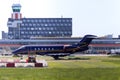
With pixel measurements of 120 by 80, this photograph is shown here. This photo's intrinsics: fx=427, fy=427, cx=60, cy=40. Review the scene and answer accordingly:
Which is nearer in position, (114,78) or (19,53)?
(114,78)

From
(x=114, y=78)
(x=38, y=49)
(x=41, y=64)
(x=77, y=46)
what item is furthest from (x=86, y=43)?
(x=114, y=78)

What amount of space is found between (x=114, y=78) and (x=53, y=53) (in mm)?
83265

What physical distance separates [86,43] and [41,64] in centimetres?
5451

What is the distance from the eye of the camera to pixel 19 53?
150 metres

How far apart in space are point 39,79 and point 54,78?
272cm

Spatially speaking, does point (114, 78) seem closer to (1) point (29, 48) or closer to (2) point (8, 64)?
(2) point (8, 64)

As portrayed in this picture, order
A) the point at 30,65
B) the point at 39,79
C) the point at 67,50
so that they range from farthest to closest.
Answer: the point at 67,50, the point at 30,65, the point at 39,79

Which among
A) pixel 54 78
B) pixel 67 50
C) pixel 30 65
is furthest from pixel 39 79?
pixel 67 50

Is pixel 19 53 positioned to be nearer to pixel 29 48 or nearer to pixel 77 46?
pixel 29 48

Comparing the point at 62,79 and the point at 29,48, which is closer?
the point at 62,79

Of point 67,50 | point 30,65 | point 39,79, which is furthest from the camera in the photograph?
point 67,50

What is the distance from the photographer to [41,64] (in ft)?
306

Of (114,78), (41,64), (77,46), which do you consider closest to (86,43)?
(77,46)

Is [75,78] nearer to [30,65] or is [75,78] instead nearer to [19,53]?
[30,65]
